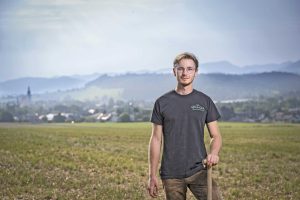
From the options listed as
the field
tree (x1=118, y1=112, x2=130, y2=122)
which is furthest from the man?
tree (x1=118, y1=112, x2=130, y2=122)

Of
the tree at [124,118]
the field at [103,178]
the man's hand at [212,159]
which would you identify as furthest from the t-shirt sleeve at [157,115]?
the tree at [124,118]

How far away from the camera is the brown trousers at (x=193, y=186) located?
505cm

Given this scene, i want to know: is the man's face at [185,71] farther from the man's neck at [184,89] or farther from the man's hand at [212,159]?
the man's hand at [212,159]

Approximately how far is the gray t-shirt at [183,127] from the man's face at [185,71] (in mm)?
169

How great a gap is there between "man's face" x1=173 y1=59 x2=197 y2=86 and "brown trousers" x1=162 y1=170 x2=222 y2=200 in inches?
41.1

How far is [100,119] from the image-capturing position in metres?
134

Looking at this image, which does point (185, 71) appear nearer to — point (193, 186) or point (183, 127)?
point (183, 127)

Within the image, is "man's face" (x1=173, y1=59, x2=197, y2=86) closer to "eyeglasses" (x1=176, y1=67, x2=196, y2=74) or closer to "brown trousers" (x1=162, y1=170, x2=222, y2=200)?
"eyeglasses" (x1=176, y1=67, x2=196, y2=74)

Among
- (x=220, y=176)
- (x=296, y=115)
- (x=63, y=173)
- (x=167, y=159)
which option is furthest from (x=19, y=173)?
(x=296, y=115)

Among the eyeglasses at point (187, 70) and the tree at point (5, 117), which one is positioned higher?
the eyeglasses at point (187, 70)

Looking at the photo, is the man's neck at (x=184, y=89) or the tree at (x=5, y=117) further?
the tree at (x=5, y=117)

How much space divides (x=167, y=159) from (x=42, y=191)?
8609 mm

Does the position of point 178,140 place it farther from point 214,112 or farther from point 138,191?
point 138,191

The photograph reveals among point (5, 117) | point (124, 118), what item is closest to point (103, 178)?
point (5, 117)
